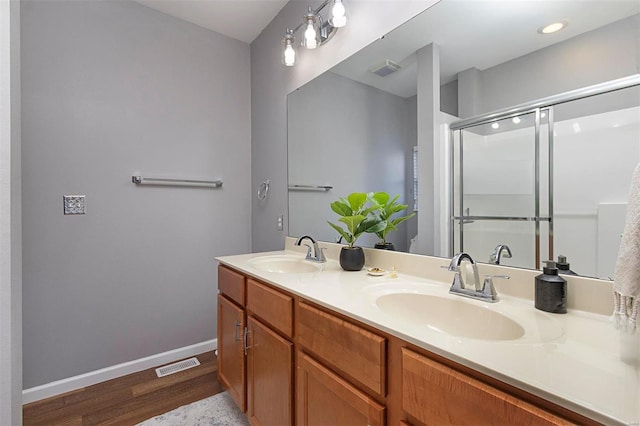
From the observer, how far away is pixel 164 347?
222cm

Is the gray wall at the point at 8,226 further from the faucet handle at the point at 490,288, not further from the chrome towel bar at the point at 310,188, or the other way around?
the faucet handle at the point at 490,288

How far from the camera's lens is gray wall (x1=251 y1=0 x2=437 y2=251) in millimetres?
1525

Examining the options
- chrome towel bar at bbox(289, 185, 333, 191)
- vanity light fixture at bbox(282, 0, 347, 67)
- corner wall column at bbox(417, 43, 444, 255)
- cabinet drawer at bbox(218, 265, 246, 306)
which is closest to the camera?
corner wall column at bbox(417, 43, 444, 255)

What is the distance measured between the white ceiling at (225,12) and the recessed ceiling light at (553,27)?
1.71m

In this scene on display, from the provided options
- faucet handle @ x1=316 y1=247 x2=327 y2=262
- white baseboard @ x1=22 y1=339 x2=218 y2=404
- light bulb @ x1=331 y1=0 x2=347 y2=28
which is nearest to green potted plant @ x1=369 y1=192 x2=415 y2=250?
faucet handle @ x1=316 y1=247 x2=327 y2=262

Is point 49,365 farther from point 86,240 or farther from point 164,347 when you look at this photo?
point 86,240

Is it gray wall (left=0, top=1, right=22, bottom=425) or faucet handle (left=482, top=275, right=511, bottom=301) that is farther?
gray wall (left=0, top=1, right=22, bottom=425)

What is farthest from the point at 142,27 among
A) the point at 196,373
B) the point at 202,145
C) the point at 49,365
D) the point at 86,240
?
the point at 196,373

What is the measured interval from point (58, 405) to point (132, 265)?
33.8 inches

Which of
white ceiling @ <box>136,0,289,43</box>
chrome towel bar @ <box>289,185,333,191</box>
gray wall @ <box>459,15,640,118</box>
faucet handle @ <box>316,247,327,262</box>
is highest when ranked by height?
white ceiling @ <box>136,0,289,43</box>

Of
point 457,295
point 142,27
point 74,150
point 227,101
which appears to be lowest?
point 457,295

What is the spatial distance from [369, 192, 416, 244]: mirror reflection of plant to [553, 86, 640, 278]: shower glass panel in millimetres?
586

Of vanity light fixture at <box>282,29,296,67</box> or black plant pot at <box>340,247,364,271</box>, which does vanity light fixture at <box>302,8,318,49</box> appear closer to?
vanity light fixture at <box>282,29,296,67</box>

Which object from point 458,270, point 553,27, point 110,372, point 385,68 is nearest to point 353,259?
point 458,270
